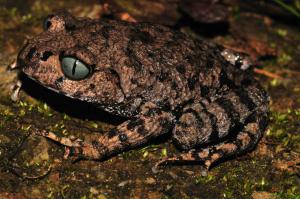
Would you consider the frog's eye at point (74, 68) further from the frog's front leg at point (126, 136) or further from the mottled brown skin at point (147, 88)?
the frog's front leg at point (126, 136)

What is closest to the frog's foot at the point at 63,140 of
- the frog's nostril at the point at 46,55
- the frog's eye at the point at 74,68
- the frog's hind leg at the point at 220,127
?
the frog's eye at the point at 74,68

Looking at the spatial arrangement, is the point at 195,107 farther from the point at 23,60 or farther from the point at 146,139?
the point at 23,60

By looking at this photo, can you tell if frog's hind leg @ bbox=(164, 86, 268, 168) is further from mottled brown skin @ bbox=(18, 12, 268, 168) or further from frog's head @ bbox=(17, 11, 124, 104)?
frog's head @ bbox=(17, 11, 124, 104)

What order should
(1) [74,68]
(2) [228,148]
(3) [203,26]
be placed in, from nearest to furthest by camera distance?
(1) [74,68] < (2) [228,148] < (3) [203,26]

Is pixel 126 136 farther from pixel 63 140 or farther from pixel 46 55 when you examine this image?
pixel 46 55

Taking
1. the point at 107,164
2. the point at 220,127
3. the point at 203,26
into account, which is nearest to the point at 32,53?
the point at 107,164

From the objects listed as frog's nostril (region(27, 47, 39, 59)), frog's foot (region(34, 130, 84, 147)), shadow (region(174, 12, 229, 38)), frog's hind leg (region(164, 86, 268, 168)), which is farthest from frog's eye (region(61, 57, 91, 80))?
shadow (region(174, 12, 229, 38))

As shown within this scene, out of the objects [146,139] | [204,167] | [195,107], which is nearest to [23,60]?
[146,139]

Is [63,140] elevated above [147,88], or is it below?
below
